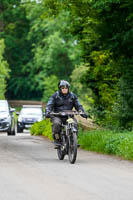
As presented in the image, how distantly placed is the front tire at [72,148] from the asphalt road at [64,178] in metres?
0.15

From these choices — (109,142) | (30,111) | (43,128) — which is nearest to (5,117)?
(43,128)

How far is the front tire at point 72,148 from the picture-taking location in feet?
44.0

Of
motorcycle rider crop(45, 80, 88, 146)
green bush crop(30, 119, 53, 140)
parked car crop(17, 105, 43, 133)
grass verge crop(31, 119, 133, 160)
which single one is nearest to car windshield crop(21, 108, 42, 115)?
parked car crop(17, 105, 43, 133)

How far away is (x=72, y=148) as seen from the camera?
13719 mm

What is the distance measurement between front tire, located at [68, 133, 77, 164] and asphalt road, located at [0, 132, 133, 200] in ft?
0.50

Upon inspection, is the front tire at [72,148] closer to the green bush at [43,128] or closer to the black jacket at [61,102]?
the black jacket at [61,102]

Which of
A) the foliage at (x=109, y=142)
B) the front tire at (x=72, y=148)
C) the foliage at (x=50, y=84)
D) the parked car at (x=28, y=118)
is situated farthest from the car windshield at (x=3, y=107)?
the foliage at (x=50, y=84)

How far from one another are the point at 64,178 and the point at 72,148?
309 centimetres

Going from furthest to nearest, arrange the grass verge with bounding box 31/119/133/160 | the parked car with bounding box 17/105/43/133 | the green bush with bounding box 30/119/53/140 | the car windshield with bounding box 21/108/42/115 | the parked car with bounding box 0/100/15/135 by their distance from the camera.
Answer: the car windshield with bounding box 21/108/42/115
the parked car with bounding box 17/105/43/133
the parked car with bounding box 0/100/15/135
the green bush with bounding box 30/119/53/140
the grass verge with bounding box 31/119/133/160

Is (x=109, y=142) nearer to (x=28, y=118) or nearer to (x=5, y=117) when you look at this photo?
(x=5, y=117)

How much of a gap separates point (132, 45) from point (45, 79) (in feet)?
177

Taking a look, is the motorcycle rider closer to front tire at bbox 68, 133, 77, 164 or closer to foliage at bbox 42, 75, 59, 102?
front tire at bbox 68, 133, 77, 164

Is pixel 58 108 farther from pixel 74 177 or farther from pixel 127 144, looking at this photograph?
pixel 74 177

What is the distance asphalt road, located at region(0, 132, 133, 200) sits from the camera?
28.8 ft
